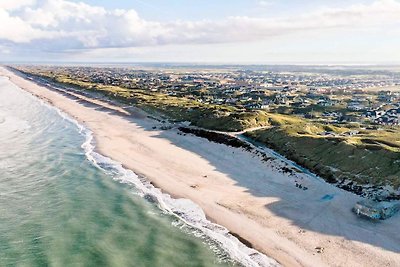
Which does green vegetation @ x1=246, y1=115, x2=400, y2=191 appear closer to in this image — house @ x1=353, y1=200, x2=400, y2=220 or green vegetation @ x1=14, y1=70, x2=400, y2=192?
green vegetation @ x1=14, y1=70, x2=400, y2=192

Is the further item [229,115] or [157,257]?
[229,115]

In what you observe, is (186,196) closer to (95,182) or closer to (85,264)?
(95,182)

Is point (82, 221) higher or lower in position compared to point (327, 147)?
lower

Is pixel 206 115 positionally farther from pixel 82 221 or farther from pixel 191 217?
pixel 82 221

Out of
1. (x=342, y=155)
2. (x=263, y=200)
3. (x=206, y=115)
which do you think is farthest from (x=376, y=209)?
(x=206, y=115)

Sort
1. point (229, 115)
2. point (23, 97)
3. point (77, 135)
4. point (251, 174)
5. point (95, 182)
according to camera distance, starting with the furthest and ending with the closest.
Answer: point (23, 97) → point (229, 115) → point (77, 135) → point (251, 174) → point (95, 182)

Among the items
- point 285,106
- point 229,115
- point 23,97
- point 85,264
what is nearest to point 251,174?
point 85,264

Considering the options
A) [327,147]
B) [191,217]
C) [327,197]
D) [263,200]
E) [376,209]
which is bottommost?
[191,217]
